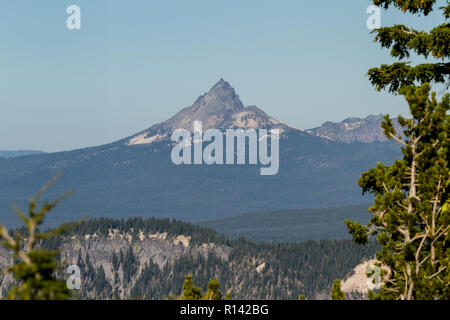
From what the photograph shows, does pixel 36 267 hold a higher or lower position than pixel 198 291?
higher

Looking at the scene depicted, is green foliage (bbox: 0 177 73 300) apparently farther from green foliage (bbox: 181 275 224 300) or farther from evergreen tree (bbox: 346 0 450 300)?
evergreen tree (bbox: 346 0 450 300)

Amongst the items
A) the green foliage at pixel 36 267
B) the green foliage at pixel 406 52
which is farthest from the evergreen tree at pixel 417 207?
the green foliage at pixel 36 267

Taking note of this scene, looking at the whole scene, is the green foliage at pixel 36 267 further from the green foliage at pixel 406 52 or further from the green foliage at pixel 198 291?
the green foliage at pixel 406 52

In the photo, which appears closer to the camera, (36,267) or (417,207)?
(36,267)

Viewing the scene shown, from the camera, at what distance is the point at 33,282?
12.2 meters

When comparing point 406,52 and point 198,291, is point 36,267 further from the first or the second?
point 406,52

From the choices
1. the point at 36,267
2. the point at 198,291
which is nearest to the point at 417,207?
the point at 198,291

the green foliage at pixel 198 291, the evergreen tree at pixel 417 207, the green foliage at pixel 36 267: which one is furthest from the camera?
the evergreen tree at pixel 417 207

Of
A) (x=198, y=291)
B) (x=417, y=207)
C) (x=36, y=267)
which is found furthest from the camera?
(x=417, y=207)
